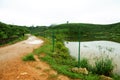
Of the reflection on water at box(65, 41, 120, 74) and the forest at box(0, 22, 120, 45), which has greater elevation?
the forest at box(0, 22, 120, 45)

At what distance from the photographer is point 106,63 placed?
9883 millimetres

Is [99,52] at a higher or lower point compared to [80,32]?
lower

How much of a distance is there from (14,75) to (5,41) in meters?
16.9

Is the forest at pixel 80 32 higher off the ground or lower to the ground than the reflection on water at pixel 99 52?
higher

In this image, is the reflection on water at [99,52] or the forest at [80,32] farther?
the reflection on water at [99,52]

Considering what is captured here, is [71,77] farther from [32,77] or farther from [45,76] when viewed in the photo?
[32,77]

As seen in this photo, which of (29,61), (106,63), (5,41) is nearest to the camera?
(106,63)

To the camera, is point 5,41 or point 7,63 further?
point 5,41

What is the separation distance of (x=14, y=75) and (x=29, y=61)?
2.70m

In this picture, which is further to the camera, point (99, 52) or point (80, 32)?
point (99, 52)

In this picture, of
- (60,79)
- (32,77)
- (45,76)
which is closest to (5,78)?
(32,77)

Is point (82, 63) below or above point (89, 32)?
below

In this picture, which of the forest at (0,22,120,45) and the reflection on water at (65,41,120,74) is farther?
the reflection on water at (65,41,120,74)

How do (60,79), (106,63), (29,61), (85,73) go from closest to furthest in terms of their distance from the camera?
(60,79)
(85,73)
(106,63)
(29,61)
